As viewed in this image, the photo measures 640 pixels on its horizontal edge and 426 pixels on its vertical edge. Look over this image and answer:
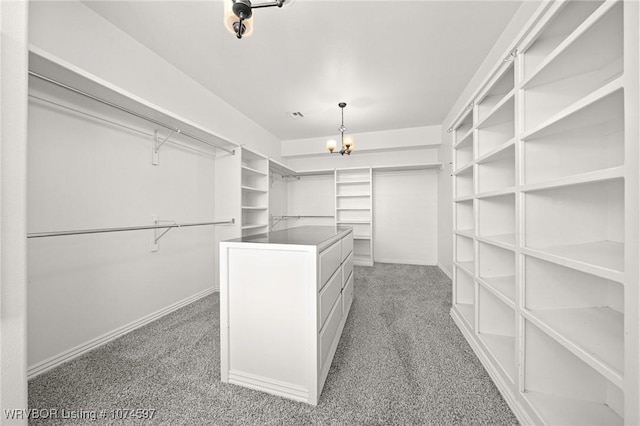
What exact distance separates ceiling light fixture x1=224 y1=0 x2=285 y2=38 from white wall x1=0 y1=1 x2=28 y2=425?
87 centimetres

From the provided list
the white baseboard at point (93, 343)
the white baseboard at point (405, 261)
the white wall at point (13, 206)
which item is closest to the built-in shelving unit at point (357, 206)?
the white baseboard at point (405, 261)

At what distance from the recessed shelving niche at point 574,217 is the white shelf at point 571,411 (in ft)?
2.41

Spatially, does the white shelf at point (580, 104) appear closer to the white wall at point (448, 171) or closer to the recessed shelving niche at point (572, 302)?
the recessed shelving niche at point (572, 302)

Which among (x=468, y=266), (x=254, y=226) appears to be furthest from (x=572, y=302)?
(x=254, y=226)

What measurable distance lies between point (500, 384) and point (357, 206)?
389 centimetres

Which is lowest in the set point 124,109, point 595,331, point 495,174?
point 595,331

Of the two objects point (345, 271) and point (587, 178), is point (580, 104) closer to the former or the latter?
point (587, 178)

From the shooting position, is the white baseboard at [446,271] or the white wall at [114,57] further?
the white baseboard at [446,271]

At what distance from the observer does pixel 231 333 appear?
4.75 ft

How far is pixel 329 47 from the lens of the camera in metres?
2.29

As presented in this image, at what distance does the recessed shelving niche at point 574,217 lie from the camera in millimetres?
1131

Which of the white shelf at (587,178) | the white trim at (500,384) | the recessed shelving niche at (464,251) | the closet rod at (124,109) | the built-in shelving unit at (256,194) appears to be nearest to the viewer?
the white shelf at (587,178)

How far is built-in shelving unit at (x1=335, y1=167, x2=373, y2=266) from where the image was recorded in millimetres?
4785

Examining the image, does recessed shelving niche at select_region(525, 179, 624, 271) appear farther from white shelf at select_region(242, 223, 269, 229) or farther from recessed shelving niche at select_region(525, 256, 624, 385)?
white shelf at select_region(242, 223, 269, 229)
